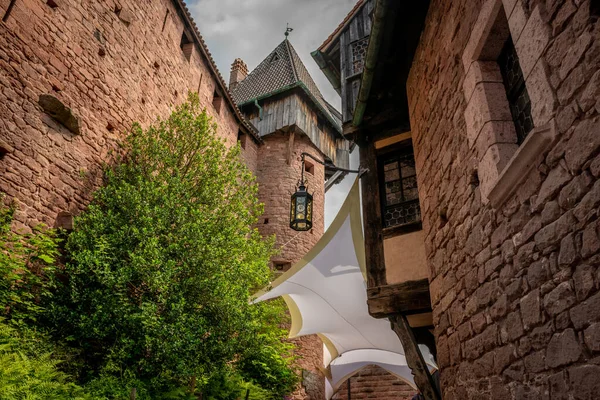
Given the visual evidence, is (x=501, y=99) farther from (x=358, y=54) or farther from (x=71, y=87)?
(x=71, y=87)

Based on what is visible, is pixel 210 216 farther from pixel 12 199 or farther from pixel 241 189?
pixel 12 199

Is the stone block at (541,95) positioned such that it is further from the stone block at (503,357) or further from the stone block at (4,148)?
the stone block at (4,148)

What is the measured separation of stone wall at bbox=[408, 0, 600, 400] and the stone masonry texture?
6234mm

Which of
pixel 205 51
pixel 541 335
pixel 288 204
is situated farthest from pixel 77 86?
pixel 288 204

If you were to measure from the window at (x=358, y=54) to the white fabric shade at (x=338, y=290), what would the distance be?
241 centimetres

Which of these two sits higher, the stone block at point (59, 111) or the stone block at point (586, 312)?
the stone block at point (59, 111)

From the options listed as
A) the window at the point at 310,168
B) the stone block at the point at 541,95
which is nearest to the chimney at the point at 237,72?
Answer: the window at the point at 310,168

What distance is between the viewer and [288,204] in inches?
617

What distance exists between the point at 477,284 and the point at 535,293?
0.71 m

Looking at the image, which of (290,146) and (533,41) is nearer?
(533,41)

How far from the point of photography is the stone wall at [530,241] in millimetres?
1823

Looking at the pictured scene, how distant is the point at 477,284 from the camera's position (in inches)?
114

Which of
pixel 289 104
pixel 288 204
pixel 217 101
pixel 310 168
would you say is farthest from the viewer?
pixel 310 168

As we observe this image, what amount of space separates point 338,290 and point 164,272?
2.76 m
